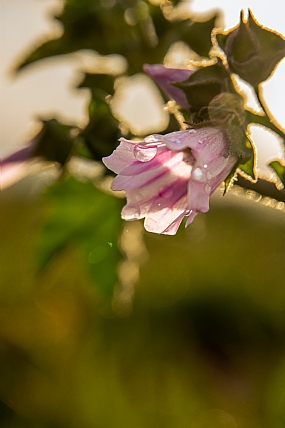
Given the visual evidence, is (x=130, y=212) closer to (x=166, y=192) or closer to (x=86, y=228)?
(x=166, y=192)

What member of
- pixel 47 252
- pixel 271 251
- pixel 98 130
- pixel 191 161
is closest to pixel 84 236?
pixel 47 252

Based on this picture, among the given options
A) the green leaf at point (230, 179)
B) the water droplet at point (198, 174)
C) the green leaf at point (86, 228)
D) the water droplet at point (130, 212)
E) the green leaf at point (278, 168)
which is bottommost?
the green leaf at point (86, 228)

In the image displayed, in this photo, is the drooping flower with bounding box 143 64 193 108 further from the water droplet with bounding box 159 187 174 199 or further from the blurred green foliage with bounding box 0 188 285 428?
the blurred green foliage with bounding box 0 188 285 428

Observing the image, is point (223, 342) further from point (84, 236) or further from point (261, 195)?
point (261, 195)

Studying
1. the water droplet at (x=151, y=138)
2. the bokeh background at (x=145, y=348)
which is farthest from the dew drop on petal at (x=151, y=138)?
the bokeh background at (x=145, y=348)

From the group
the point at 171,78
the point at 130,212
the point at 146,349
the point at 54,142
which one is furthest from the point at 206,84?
the point at 146,349

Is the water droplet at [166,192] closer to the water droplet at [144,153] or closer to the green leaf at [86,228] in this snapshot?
the water droplet at [144,153]
